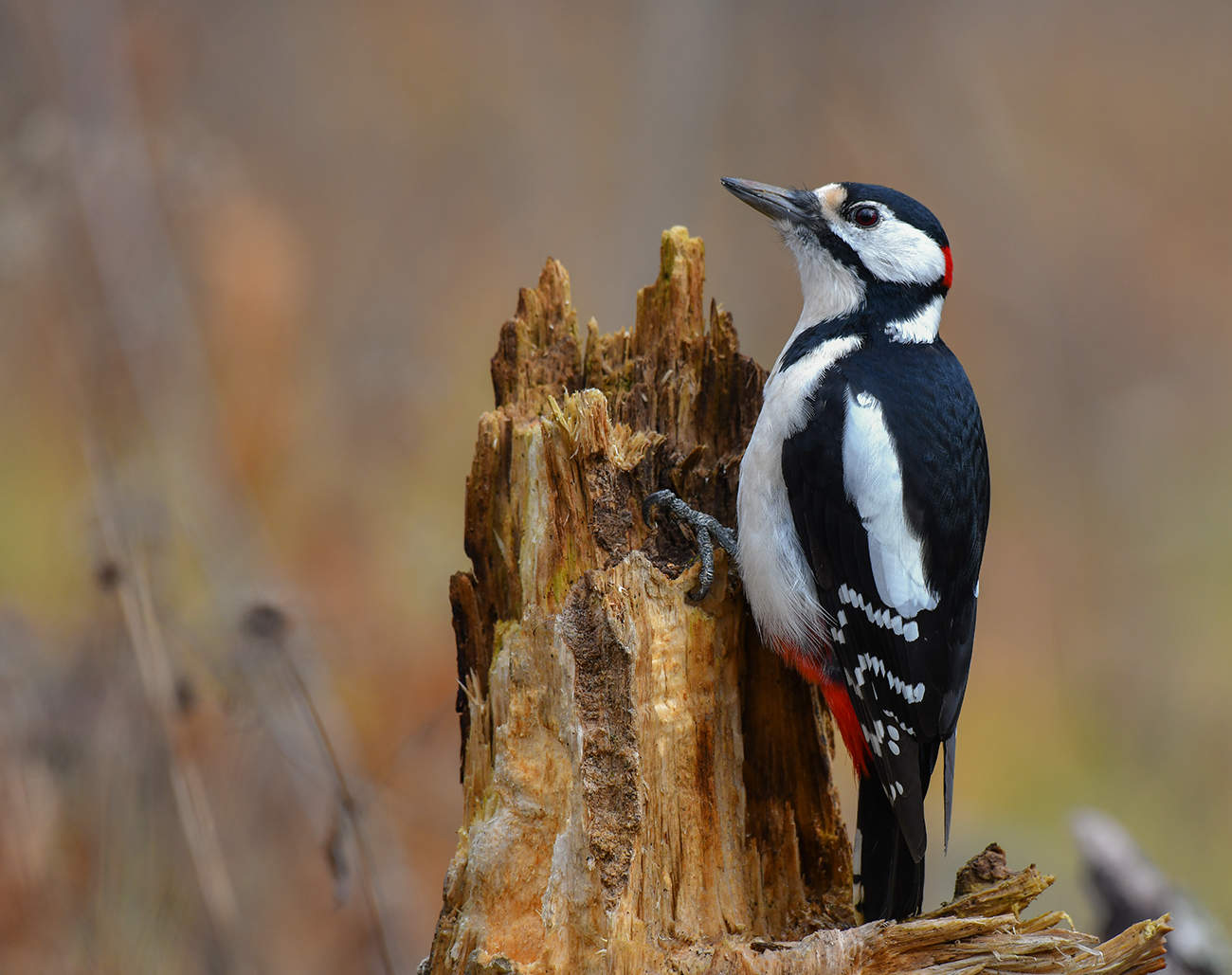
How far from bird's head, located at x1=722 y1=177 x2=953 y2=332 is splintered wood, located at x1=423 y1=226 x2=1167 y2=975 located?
0.42 m

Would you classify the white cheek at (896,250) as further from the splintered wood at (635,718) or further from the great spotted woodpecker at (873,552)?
the splintered wood at (635,718)

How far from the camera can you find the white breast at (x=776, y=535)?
2.90 metres

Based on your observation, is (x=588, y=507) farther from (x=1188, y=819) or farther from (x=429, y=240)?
(x=429, y=240)

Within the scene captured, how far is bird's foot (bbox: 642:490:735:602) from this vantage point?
2.85 metres

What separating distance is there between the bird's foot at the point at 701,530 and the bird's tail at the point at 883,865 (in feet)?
2.20

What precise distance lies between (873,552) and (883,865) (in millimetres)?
753

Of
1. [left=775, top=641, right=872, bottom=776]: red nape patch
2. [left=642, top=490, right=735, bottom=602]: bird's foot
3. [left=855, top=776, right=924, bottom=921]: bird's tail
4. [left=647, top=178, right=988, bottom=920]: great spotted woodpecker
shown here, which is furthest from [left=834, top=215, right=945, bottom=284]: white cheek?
[left=855, top=776, right=924, bottom=921]: bird's tail

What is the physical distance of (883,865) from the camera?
284cm

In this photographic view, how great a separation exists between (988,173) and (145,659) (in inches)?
208

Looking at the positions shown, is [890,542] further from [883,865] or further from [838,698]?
[883,865]

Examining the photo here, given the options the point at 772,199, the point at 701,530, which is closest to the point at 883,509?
the point at 701,530

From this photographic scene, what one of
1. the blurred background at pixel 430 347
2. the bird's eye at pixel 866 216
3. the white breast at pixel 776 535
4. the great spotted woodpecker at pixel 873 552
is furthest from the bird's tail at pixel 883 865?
the bird's eye at pixel 866 216

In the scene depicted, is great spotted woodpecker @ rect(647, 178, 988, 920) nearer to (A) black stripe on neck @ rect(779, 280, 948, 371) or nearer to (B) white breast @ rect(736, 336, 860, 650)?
(B) white breast @ rect(736, 336, 860, 650)

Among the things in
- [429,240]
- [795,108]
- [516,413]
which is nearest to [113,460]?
[516,413]
